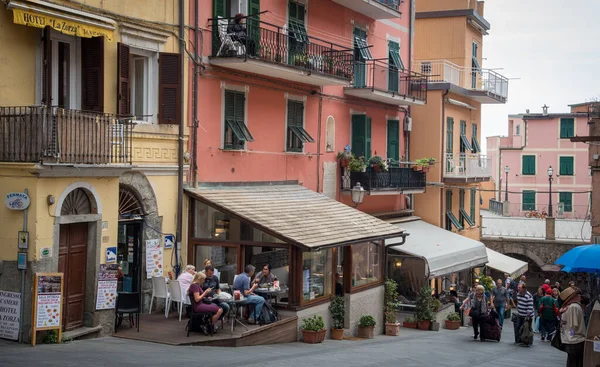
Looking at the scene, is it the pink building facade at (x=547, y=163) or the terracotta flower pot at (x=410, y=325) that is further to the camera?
the pink building facade at (x=547, y=163)

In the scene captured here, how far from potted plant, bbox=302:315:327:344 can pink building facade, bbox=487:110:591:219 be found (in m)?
42.5

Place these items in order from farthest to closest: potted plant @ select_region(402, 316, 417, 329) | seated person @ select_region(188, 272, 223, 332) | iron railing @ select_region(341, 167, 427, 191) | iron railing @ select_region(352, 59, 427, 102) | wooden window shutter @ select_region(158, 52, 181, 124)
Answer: iron railing @ select_region(352, 59, 427, 102)
iron railing @ select_region(341, 167, 427, 191)
potted plant @ select_region(402, 316, 417, 329)
wooden window shutter @ select_region(158, 52, 181, 124)
seated person @ select_region(188, 272, 223, 332)

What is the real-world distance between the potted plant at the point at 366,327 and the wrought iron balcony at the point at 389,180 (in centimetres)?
618

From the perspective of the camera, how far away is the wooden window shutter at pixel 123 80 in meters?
16.4

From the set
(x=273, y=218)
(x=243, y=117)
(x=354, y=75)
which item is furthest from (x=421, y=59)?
(x=273, y=218)

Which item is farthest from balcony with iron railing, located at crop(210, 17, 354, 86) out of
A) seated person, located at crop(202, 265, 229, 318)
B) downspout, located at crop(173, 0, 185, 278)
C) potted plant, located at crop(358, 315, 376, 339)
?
potted plant, located at crop(358, 315, 376, 339)

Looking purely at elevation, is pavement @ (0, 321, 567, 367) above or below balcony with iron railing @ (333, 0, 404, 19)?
below

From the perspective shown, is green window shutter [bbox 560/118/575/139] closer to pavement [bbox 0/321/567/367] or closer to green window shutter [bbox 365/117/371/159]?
green window shutter [bbox 365/117/371/159]

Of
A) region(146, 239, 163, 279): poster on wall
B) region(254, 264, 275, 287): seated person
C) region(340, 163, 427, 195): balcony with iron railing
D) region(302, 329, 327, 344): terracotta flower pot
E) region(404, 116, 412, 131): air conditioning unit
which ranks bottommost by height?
region(302, 329, 327, 344): terracotta flower pot

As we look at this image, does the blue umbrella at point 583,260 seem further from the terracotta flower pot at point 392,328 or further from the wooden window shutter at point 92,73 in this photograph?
the wooden window shutter at point 92,73

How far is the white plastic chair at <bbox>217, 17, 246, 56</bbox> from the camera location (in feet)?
63.7

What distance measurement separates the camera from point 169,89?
1800cm

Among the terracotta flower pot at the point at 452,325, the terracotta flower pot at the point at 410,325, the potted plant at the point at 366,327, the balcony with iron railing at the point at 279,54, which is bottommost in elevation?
the terracotta flower pot at the point at 452,325

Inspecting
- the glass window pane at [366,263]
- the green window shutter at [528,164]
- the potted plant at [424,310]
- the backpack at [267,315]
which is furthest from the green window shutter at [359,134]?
→ the green window shutter at [528,164]
